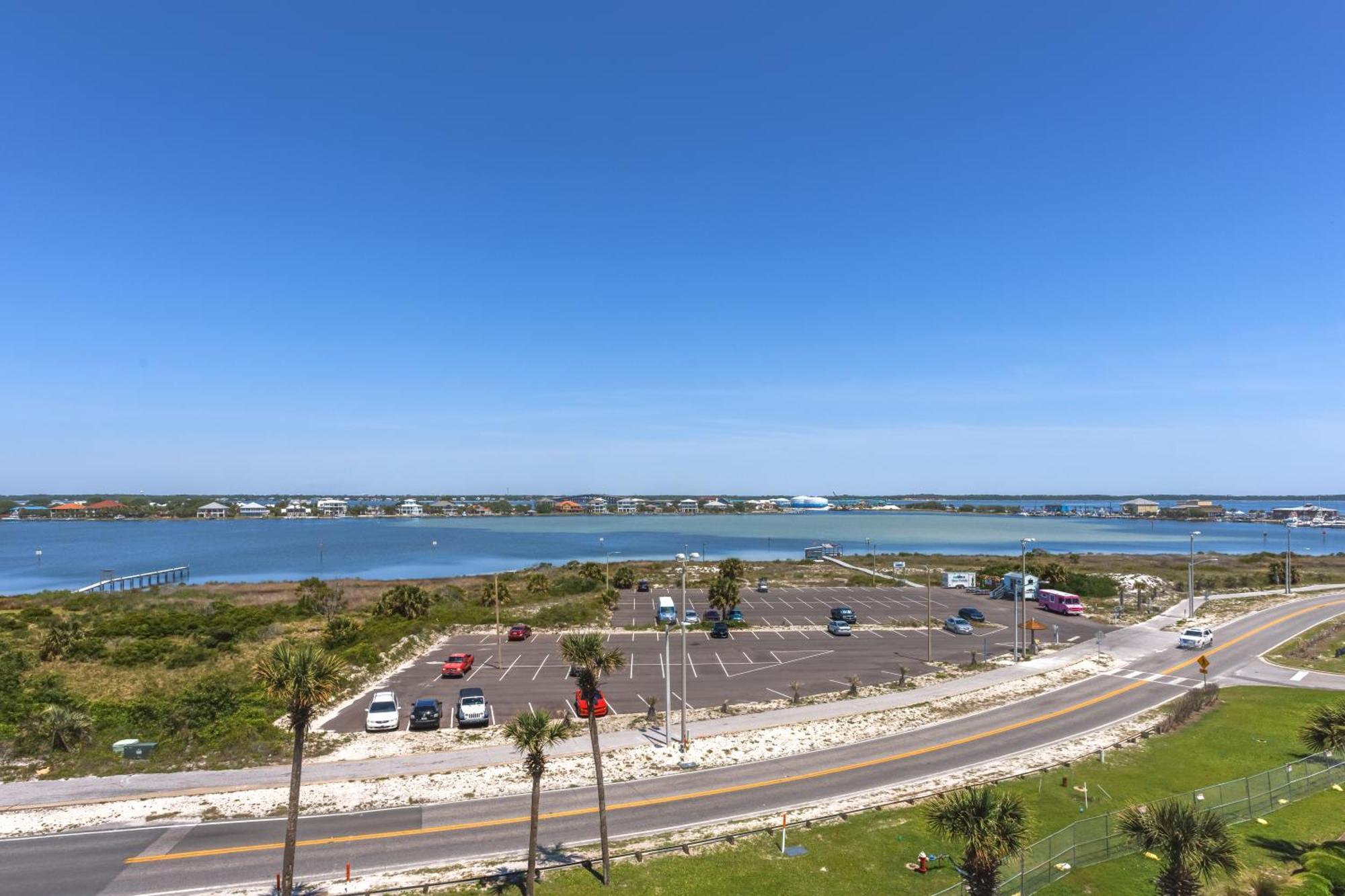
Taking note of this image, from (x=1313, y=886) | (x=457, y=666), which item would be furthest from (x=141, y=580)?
(x=1313, y=886)

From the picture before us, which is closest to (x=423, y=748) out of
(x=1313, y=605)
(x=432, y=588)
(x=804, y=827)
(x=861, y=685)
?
(x=804, y=827)

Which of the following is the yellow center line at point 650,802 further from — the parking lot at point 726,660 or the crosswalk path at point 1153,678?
the parking lot at point 726,660

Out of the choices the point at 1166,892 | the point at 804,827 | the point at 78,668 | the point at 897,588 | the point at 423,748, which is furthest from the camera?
the point at 897,588

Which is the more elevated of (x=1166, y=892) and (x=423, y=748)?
(x=1166, y=892)

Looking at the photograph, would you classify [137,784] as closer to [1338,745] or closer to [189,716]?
[189,716]

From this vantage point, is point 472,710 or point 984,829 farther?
point 472,710

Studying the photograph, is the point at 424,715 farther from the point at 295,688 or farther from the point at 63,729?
the point at 295,688

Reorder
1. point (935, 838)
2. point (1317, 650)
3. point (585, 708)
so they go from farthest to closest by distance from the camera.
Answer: point (1317, 650) → point (585, 708) → point (935, 838)

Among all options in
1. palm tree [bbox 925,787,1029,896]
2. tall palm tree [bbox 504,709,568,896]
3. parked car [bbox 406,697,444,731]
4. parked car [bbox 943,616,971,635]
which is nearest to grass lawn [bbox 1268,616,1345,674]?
parked car [bbox 943,616,971,635]
